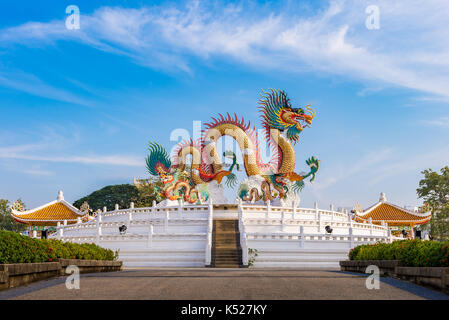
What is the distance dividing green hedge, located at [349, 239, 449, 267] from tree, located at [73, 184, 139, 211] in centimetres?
5986

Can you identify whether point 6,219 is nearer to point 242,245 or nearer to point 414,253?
point 242,245

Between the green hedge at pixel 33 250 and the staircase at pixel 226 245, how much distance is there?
26.4 feet

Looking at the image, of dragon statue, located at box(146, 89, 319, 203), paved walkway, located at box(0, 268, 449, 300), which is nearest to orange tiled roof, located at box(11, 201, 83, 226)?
dragon statue, located at box(146, 89, 319, 203)

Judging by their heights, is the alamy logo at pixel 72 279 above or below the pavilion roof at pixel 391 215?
below

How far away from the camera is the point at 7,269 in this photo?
961cm

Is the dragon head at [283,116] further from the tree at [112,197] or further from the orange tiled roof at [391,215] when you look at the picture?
the tree at [112,197]

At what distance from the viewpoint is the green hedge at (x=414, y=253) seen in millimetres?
10414

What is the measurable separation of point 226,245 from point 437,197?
33567 mm

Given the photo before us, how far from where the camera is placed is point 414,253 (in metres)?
12.0

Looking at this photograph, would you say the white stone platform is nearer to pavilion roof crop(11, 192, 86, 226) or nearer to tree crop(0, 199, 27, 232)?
pavilion roof crop(11, 192, 86, 226)

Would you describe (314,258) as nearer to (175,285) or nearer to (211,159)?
(175,285)

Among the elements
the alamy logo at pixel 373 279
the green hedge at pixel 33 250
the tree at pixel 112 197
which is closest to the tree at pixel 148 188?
the tree at pixel 112 197
